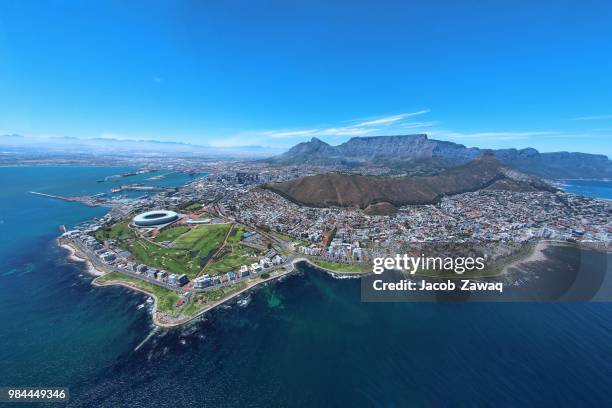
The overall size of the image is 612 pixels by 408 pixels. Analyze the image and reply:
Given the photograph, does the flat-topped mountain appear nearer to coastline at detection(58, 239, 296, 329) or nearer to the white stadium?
the white stadium

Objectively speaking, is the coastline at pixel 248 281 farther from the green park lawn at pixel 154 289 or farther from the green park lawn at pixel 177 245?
the green park lawn at pixel 177 245

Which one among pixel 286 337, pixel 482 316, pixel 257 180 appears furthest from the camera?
pixel 257 180

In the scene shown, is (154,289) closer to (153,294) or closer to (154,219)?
(153,294)

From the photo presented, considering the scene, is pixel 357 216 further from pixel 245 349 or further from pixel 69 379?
pixel 69 379

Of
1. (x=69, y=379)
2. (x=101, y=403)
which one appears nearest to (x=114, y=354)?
(x=69, y=379)

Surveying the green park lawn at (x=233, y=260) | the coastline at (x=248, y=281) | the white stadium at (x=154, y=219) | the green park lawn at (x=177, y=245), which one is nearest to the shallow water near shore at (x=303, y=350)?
the coastline at (x=248, y=281)

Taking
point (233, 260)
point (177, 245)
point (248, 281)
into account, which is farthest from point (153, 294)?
point (177, 245)

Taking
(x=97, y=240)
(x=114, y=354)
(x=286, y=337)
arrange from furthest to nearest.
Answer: (x=97, y=240) → (x=286, y=337) → (x=114, y=354)

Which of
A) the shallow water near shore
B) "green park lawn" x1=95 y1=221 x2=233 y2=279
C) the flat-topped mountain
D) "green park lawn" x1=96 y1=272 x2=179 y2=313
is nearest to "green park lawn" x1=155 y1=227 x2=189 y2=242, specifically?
"green park lawn" x1=95 y1=221 x2=233 y2=279
